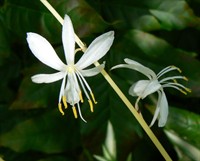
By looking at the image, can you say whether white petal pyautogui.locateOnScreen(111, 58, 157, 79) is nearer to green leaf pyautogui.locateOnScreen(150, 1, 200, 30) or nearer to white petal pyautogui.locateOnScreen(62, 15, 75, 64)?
white petal pyautogui.locateOnScreen(62, 15, 75, 64)

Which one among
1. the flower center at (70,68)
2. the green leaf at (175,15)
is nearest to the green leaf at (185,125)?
the green leaf at (175,15)

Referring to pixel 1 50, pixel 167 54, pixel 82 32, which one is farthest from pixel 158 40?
pixel 1 50

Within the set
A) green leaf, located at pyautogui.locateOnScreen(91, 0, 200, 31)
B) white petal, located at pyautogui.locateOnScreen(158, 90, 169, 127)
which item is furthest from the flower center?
green leaf, located at pyautogui.locateOnScreen(91, 0, 200, 31)

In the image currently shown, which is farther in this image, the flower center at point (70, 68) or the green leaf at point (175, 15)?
the green leaf at point (175, 15)

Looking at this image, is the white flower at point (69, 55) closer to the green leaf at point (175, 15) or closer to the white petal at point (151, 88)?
the white petal at point (151, 88)

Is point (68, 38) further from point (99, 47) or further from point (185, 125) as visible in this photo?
point (185, 125)

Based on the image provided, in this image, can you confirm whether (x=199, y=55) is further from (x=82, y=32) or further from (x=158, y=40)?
(x=82, y=32)

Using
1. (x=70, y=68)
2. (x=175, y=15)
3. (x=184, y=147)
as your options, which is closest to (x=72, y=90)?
(x=70, y=68)

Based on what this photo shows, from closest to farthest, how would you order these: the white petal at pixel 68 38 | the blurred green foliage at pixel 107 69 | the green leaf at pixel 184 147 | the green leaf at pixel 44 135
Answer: the white petal at pixel 68 38, the green leaf at pixel 184 147, the blurred green foliage at pixel 107 69, the green leaf at pixel 44 135
